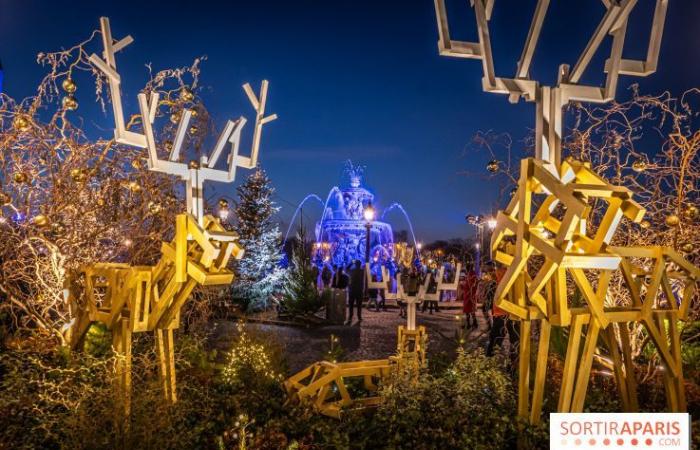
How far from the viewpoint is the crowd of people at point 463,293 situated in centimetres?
774

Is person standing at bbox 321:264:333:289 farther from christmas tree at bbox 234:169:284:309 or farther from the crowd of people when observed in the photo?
christmas tree at bbox 234:169:284:309

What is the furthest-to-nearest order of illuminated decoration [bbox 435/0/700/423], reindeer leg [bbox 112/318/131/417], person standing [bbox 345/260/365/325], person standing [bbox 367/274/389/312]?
person standing [bbox 367/274/389/312] < person standing [bbox 345/260/365/325] < reindeer leg [bbox 112/318/131/417] < illuminated decoration [bbox 435/0/700/423]

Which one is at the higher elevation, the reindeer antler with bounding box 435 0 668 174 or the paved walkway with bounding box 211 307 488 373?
the reindeer antler with bounding box 435 0 668 174

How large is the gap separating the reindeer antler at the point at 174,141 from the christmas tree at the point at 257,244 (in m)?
12.1

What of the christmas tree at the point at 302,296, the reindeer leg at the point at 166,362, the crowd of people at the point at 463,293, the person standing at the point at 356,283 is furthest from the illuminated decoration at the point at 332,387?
the christmas tree at the point at 302,296

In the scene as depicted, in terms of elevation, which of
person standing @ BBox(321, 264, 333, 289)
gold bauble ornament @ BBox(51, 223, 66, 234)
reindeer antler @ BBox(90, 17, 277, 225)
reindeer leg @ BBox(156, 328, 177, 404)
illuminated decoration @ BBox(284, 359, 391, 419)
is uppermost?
reindeer antler @ BBox(90, 17, 277, 225)

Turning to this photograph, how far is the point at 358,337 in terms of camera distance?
471 inches

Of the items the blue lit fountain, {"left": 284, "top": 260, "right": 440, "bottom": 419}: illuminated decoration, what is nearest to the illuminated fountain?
the blue lit fountain

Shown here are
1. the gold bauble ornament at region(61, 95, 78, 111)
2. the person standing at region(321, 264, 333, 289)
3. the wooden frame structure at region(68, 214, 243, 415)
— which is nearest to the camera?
the wooden frame structure at region(68, 214, 243, 415)

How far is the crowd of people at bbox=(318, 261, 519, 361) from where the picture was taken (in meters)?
7.74

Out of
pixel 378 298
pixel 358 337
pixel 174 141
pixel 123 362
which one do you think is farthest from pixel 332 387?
pixel 378 298

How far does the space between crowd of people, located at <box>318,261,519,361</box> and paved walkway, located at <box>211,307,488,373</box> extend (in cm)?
26

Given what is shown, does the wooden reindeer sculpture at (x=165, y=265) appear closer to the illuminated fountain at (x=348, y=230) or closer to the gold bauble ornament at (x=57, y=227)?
the gold bauble ornament at (x=57, y=227)

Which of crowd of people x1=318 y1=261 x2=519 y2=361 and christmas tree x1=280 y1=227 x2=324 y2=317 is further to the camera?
christmas tree x1=280 y1=227 x2=324 y2=317
